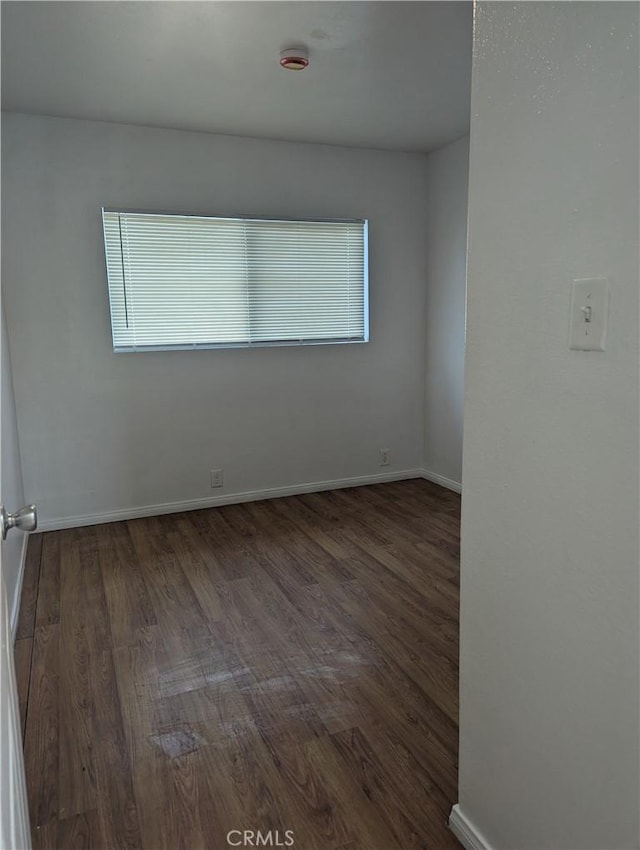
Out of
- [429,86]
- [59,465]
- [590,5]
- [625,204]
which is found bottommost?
[59,465]

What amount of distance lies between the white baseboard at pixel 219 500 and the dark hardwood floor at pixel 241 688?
0.65ft

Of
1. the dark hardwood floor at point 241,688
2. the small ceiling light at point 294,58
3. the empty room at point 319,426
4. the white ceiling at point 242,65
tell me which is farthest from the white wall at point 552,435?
the small ceiling light at point 294,58

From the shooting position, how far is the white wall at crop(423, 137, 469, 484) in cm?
420

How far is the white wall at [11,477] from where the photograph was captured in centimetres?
264

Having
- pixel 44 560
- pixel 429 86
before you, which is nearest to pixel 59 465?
pixel 44 560

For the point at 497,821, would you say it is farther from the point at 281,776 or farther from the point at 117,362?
the point at 117,362

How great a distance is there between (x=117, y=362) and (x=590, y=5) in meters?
3.37

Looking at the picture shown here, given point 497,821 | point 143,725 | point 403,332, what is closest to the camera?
point 497,821

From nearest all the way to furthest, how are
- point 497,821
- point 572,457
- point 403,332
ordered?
point 572,457 < point 497,821 < point 403,332

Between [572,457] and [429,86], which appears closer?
[572,457]

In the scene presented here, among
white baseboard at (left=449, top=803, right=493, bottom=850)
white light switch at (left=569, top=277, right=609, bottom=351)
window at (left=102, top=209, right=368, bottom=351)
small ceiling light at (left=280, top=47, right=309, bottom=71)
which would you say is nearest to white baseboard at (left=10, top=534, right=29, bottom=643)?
window at (left=102, top=209, right=368, bottom=351)

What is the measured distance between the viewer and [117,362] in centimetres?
384

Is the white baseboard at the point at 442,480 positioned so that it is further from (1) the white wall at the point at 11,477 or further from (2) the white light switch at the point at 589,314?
(2) the white light switch at the point at 589,314

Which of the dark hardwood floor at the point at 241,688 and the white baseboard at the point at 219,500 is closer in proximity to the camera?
the dark hardwood floor at the point at 241,688
